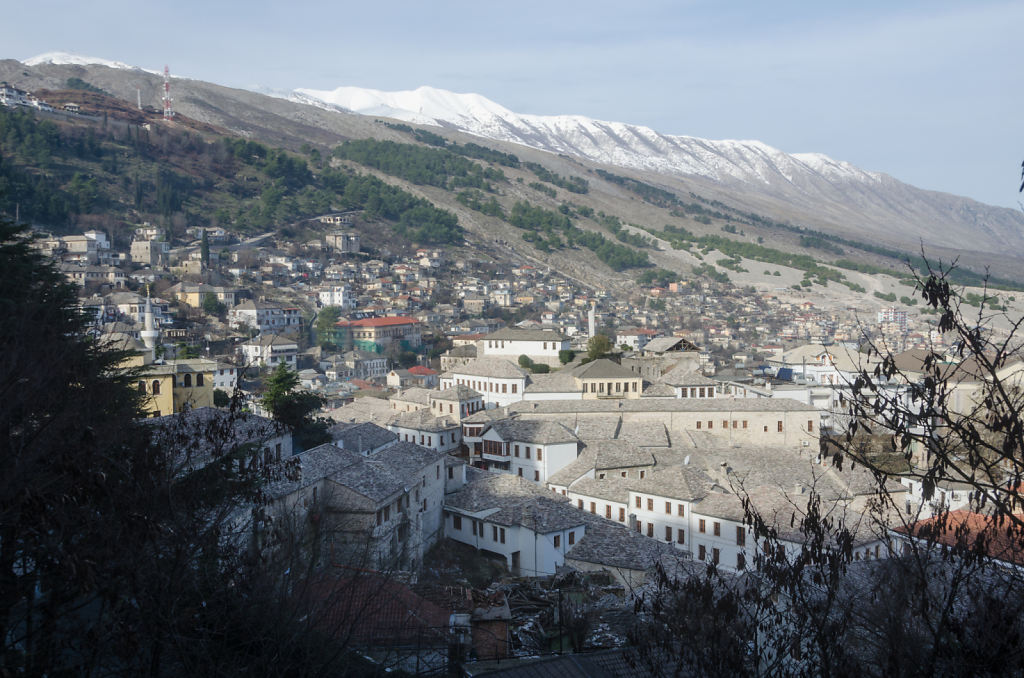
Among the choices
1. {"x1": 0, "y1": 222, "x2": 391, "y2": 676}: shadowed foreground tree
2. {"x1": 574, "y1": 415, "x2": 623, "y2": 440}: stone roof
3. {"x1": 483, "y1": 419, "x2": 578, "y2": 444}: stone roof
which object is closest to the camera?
{"x1": 0, "y1": 222, "x2": 391, "y2": 676}: shadowed foreground tree

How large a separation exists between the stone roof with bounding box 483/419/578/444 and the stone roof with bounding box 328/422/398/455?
196 inches

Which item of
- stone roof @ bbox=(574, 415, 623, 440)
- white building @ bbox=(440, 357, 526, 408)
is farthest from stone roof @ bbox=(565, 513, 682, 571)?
white building @ bbox=(440, 357, 526, 408)

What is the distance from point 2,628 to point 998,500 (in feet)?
18.9

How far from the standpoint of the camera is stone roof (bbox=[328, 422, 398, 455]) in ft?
72.0

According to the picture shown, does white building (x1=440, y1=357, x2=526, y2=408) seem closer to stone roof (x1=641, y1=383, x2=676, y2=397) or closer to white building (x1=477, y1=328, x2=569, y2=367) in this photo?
stone roof (x1=641, y1=383, x2=676, y2=397)

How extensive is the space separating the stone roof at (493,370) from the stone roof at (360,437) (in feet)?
37.0

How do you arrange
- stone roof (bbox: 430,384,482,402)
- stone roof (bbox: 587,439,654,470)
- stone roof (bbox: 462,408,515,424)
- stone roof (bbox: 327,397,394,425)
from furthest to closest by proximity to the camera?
stone roof (bbox: 430,384,482,402) < stone roof (bbox: 327,397,394,425) < stone roof (bbox: 462,408,515,424) < stone roof (bbox: 587,439,654,470)

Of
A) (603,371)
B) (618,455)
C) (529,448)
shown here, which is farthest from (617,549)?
(603,371)

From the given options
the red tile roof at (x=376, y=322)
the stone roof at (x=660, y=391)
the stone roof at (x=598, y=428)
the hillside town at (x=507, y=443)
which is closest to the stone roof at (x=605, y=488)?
the hillside town at (x=507, y=443)

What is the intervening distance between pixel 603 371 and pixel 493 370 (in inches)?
178

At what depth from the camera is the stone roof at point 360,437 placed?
2196 cm

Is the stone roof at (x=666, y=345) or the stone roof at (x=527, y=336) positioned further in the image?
the stone roof at (x=666, y=345)

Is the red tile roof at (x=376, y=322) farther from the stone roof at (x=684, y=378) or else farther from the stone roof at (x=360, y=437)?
the stone roof at (x=360, y=437)

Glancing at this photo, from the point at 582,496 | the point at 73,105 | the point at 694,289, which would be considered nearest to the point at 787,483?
the point at 582,496
